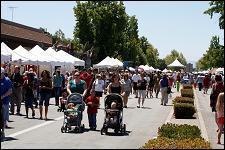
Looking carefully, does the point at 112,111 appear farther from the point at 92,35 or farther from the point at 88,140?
the point at 92,35

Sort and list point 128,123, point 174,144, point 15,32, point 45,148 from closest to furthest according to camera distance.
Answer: point 174,144 → point 45,148 → point 128,123 → point 15,32

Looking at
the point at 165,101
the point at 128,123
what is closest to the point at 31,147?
the point at 128,123

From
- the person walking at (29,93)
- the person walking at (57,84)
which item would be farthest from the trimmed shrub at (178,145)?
the person walking at (57,84)

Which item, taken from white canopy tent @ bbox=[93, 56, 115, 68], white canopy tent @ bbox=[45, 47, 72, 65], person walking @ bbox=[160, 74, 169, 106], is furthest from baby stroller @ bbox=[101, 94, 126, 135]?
white canopy tent @ bbox=[93, 56, 115, 68]

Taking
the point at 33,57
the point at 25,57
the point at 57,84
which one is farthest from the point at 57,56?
the point at 57,84

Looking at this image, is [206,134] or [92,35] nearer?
[206,134]

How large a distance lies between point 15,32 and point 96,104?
32.7 meters

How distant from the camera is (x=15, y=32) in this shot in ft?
156

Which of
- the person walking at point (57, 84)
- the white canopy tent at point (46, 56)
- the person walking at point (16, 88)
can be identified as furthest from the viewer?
the white canopy tent at point (46, 56)

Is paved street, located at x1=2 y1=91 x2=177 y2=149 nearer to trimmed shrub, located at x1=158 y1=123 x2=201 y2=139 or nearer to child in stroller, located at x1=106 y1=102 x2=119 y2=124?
child in stroller, located at x1=106 y1=102 x2=119 y2=124

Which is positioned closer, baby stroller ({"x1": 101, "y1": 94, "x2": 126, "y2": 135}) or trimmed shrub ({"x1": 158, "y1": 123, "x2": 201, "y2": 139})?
trimmed shrub ({"x1": 158, "y1": 123, "x2": 201, "y2": 139})

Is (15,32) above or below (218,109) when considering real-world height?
above

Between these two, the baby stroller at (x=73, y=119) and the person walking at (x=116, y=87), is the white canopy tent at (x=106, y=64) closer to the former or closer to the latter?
the person walking at (x=116, y=87)

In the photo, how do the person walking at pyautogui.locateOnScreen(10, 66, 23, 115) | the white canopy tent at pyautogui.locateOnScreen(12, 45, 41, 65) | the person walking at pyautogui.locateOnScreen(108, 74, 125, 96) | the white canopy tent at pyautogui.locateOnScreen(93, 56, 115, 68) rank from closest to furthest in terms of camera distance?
1. the person walking at pyautogui.locateOnScreen(108, 74, 125, 96)
2. the person walking at pyautogui.locateOnScreen(10, 66, 23, 115)
3. the white canopy tent at pyautogui.locateOnScreen(12, 45, 41, 65)
4. the white canopy tent at pyautogui.locateOnScreen(93, 56, 115, 68)
